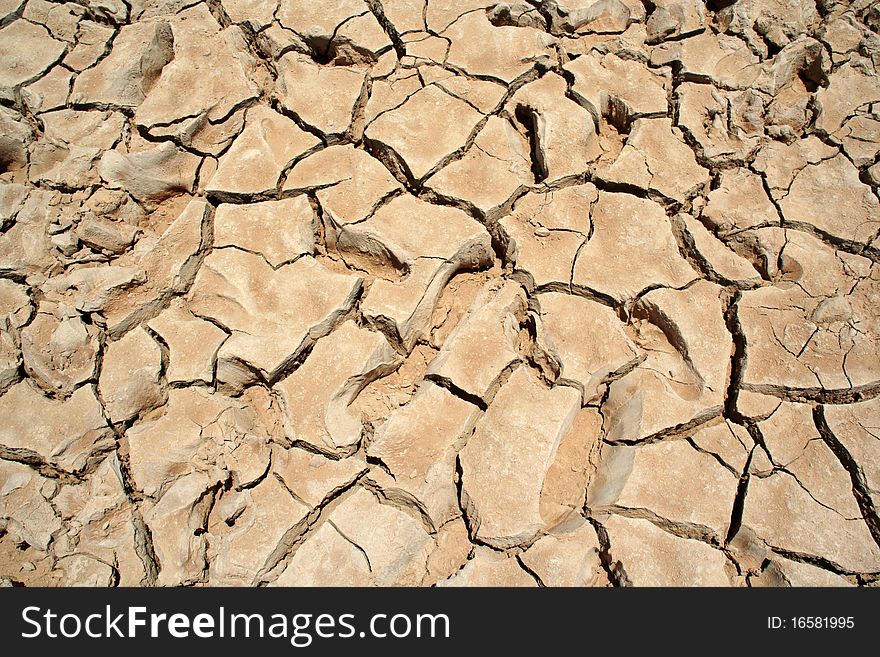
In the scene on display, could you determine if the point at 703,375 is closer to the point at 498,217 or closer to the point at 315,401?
the point at 498,217

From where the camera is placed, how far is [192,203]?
2.21 meters

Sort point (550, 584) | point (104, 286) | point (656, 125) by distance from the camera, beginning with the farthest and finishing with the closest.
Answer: point (656, 125) < point (104, 286) < point (550, 584)

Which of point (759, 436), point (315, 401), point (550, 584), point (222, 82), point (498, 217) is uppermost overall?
point (222, 82)

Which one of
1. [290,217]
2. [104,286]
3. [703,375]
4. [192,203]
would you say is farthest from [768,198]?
[104,286]

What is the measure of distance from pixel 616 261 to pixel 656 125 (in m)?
0.67

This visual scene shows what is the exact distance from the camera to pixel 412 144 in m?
2.31

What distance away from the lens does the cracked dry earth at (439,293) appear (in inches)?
67.5

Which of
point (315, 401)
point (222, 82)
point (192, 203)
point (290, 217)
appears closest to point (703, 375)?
point (315, 401)

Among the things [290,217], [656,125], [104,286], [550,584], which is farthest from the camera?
[656,125]

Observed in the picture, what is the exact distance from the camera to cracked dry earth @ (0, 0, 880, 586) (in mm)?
1715

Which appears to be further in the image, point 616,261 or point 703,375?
point 616,261

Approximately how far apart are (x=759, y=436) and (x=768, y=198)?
3.06 ft

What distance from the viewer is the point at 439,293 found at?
2072 mm

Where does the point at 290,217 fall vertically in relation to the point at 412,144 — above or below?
below
